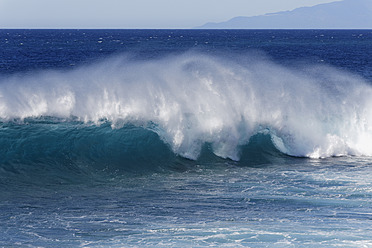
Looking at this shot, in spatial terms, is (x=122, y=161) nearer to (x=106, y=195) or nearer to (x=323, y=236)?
(x=106, y=195)

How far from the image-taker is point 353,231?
8.93 meters

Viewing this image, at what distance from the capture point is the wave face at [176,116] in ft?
49.0

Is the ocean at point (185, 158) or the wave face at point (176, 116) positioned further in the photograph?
the wave face at point (176, 116)

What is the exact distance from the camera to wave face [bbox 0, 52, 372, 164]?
1492cm

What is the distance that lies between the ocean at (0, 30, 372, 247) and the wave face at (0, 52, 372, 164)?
0.04 m

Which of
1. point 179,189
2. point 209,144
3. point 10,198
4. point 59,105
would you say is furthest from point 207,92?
point 10,198

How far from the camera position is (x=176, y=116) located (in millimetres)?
15938

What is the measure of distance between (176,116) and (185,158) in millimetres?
1708

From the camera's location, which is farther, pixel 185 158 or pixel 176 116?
pixel 176 116

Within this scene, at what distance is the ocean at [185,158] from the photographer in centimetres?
915

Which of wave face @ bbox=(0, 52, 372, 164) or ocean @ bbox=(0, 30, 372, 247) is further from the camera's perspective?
wave face @ bbox=(0, 52, 372, 164)

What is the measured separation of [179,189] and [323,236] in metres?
3.91

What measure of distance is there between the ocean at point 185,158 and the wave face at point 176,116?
4 cm

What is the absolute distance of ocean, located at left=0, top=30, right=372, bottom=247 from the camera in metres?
9.15
